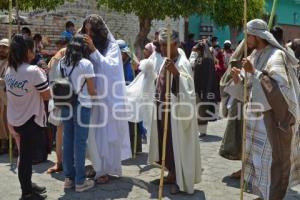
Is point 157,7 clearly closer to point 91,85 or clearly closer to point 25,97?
point 91,85

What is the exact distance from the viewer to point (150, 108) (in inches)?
245

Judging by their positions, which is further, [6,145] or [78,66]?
[6,145]

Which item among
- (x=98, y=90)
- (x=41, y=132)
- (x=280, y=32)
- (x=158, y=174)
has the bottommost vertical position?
(x=158, y=174)

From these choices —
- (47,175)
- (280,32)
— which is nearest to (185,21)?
(280,32)

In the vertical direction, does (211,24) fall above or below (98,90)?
above

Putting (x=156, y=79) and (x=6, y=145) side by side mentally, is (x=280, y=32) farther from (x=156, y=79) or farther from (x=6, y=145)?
(x=6, y=145)

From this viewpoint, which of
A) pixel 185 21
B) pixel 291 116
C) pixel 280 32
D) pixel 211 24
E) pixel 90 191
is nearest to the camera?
pixel 291 116

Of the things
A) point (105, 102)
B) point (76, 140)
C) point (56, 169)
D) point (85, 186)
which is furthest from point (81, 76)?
point (56, 169)

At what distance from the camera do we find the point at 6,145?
7.73 meters

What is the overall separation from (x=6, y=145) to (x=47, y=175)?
167cm

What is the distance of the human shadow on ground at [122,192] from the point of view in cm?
551

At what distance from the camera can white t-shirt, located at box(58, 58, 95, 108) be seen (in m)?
5.35

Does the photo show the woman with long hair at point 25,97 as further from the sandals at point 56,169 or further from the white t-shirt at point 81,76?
the sandals at point 56,169

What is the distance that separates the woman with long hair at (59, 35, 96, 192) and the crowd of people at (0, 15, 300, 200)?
11 mm
